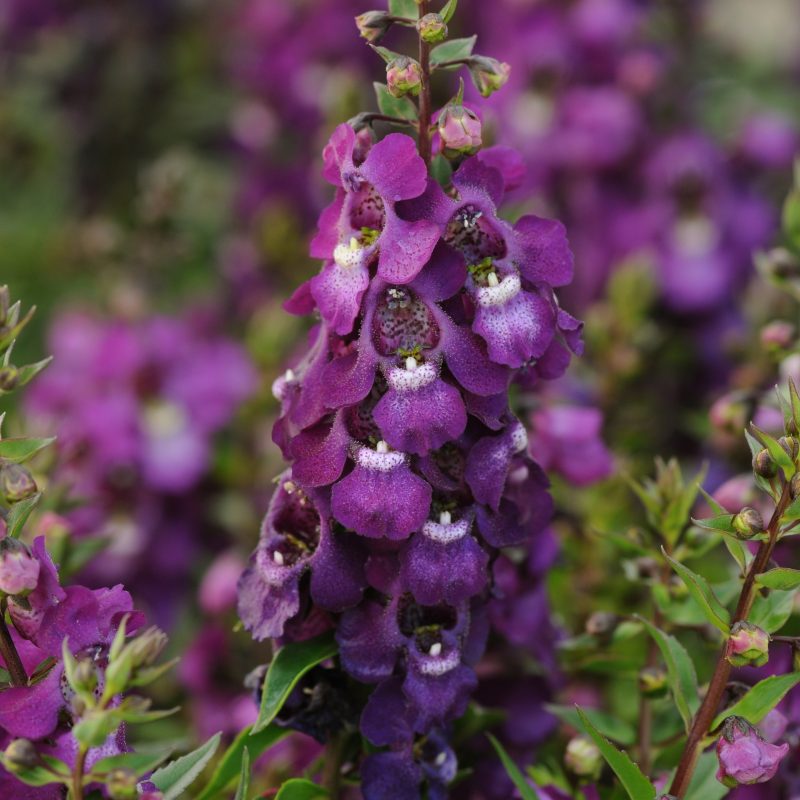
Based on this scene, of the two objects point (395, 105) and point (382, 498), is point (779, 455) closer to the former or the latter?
point (382, 498)

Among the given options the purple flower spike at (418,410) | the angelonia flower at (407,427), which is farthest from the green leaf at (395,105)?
the purple flower spike at (418,410)

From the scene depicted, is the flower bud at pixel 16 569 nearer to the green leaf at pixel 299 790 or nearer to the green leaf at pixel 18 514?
the green leaf at pixel 18 514

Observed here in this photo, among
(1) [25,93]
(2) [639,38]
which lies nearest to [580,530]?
(2) [639,38]

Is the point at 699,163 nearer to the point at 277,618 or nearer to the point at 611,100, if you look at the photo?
the point at 611,100

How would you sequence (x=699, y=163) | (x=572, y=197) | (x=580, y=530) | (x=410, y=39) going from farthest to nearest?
1. (x=410, y=39)
2. (x=572, y=197)
3. (x=699, y=163)
4. (x=580, y=530)

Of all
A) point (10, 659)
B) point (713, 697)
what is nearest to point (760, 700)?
point (713, 697)

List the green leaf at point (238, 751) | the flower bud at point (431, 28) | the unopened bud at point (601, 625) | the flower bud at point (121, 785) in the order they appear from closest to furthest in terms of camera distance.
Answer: the flower bud at point (121, 785)
the flower bud at point (431, 28)
the green leaf at point (238, 751)
the unopened bud at point (601, 625)
